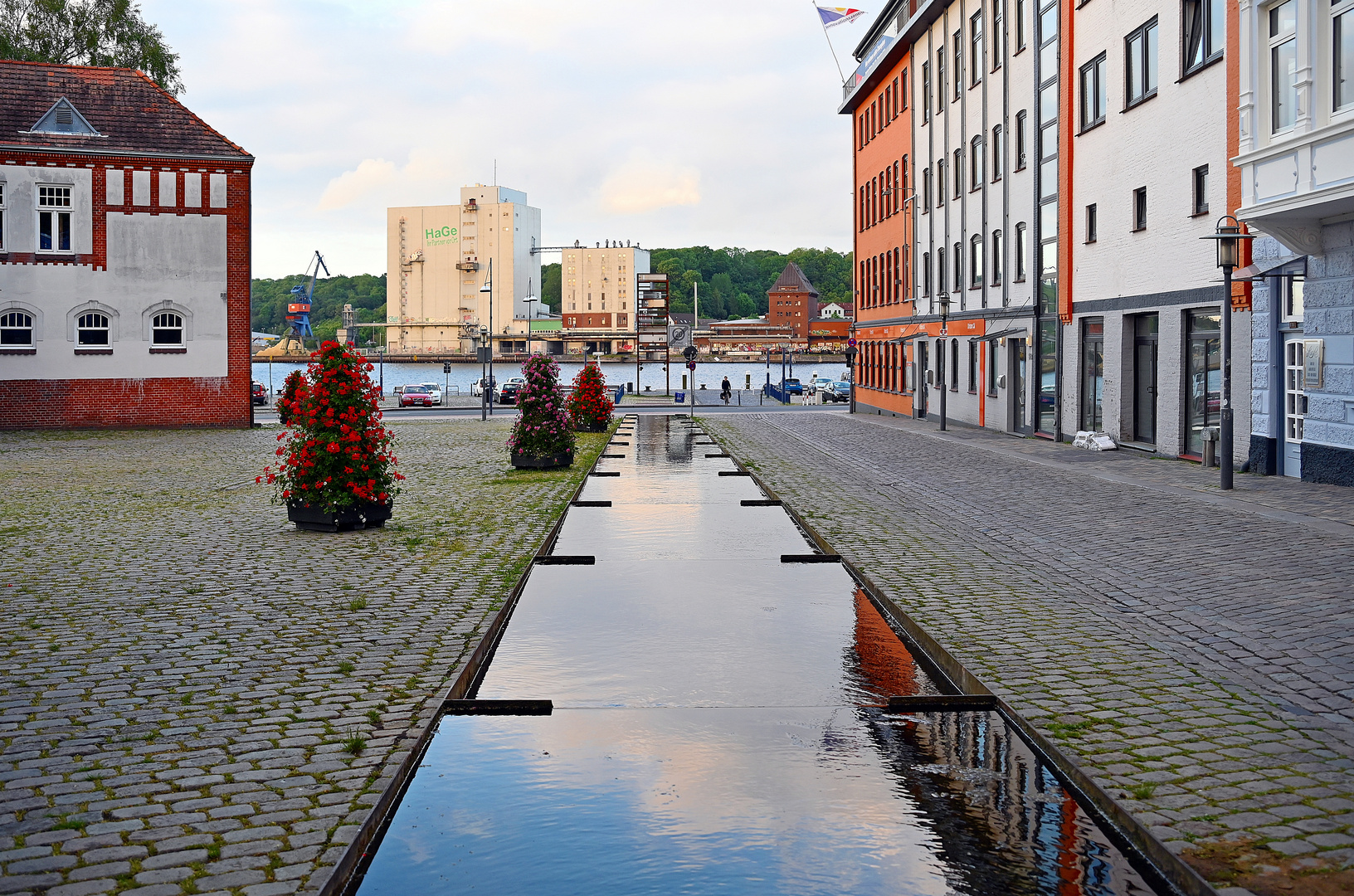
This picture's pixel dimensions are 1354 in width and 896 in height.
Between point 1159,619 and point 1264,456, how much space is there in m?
12.5

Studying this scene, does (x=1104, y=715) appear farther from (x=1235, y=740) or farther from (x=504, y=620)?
(x=504, y=620)

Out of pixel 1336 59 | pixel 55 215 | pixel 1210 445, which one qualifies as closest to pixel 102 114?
pixel 55 215

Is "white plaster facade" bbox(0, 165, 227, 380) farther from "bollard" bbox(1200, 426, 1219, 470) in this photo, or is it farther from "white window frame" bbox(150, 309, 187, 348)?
"bollard" bbox(1200, 426, 1219, 470)

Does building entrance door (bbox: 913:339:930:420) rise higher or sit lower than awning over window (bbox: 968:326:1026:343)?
lower

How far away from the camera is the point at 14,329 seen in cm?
3716

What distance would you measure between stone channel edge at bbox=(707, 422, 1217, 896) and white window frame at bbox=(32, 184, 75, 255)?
34.4 metres

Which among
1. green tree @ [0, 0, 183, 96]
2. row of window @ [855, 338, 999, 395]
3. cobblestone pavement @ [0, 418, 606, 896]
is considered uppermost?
green tree @ [0, 0, 183, 96]

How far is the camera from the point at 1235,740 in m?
5.82

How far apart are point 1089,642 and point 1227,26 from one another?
648 inches

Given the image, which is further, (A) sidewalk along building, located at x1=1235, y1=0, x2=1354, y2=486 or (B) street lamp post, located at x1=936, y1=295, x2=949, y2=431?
(B) street lamp post, located at x1=936, y1=295, x2=949, y2=431

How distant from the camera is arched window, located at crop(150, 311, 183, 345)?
38.0 meters

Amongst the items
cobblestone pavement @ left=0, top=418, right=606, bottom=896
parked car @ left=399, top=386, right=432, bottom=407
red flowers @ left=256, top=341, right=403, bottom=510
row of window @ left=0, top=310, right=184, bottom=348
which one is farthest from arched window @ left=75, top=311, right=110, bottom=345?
parked car @ left=399, top=386, right=432, bottom=407

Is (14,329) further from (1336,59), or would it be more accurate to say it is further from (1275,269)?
(1336,59)

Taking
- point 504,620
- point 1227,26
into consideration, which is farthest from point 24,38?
point 504,620
